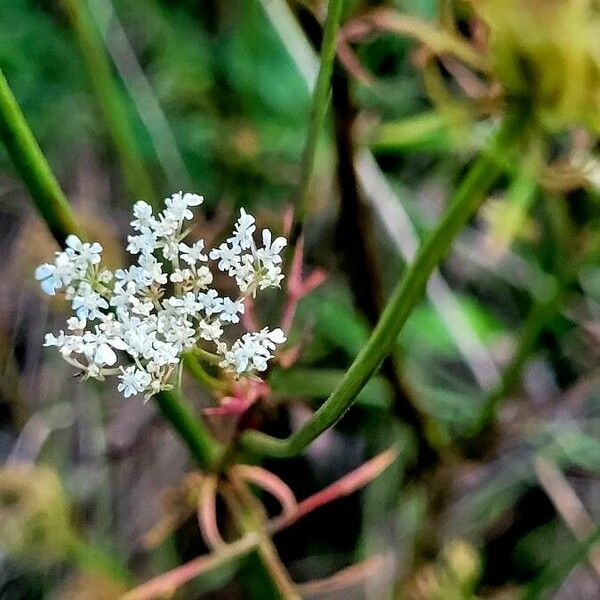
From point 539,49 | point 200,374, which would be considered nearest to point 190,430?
point 200,374

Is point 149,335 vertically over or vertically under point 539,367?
over

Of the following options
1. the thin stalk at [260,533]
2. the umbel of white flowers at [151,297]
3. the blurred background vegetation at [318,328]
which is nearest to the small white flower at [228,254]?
the umbel of white flowers at [151,297]

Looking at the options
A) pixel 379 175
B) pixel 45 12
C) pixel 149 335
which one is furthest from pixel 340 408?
pixel 45 12

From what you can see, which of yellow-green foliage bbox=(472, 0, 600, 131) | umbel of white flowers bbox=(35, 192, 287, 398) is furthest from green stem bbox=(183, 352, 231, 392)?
yellow-green foliage bbox=(472, 0, 600, 131)

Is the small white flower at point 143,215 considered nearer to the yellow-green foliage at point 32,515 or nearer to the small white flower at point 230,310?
the small white flower at point 230,310

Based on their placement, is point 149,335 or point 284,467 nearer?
point 149,335

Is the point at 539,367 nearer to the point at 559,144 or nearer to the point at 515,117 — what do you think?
the point at 559,144
